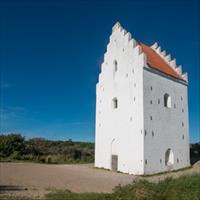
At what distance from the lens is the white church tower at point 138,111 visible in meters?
23.7

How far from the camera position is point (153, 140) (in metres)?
24.0

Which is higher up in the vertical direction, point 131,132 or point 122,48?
point 122,48

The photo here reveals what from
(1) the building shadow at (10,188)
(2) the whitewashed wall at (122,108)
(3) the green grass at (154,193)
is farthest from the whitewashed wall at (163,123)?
(1) the building shadow at (10,188)

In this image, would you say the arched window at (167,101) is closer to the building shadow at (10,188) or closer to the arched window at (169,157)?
the arched window at (169,157)

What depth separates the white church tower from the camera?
23.7 m

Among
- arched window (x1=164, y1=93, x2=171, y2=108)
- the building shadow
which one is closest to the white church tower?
arched window (x1=164, y1=93, x2=171, y2=108)

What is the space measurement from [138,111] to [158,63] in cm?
616

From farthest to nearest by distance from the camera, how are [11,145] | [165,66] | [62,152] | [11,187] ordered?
[62,152]
[11,145]
[165,66]
[11,187]

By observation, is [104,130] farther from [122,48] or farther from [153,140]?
[122,48]

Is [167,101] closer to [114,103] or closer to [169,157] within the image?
[114,103]

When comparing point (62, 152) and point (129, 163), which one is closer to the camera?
point (129, 163)

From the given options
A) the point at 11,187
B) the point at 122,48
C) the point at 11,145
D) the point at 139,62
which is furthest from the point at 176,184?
the point at 11,145

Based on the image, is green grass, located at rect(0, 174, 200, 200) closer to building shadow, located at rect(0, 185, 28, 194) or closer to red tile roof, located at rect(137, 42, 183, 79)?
building shadow, located at rect(0, 185, 28, 194)

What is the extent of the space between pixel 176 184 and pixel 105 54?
18.4m
